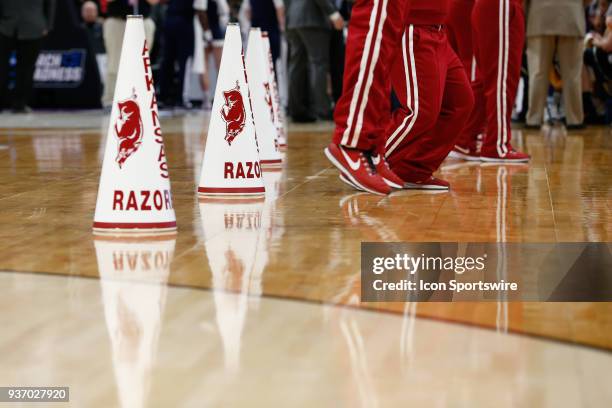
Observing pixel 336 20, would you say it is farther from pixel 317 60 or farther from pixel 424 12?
pixel 424 12

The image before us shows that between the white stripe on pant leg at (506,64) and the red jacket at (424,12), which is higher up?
the red jacket at (424,12)

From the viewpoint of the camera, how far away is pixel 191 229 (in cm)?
414

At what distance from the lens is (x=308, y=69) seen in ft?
38.9

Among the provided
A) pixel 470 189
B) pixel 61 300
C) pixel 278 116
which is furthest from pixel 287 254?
pixel 278 116

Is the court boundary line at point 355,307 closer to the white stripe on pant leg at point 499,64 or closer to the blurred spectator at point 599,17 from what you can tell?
the white stripe on pant leg at point 499,64

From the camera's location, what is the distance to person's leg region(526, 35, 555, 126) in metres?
10.3

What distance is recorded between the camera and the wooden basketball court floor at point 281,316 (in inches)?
86.9

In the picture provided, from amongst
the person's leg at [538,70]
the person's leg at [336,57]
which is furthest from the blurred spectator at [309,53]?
the person's leg at [538,70]

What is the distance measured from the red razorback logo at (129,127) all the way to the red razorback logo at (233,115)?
109 cm

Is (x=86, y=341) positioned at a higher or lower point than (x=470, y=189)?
higher

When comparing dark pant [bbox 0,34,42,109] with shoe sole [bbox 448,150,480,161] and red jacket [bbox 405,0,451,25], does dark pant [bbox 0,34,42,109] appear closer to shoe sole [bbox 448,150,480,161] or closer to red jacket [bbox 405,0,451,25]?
shoe sole [bbox 448,150,480,161]

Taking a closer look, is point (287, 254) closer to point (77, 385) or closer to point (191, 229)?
point (191, 229)

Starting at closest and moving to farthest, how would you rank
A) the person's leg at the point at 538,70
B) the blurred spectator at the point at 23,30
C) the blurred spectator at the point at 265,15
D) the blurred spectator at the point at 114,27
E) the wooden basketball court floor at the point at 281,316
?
the wooden basketball court floor at the point at 281,316 < the person's leg at the point at 538,70 < the blurred spectator at the point at 265,15 < the blurred spectator at the point at 114,27 < the blurred spectator at the point at 23,30

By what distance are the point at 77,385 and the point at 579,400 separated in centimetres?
92
